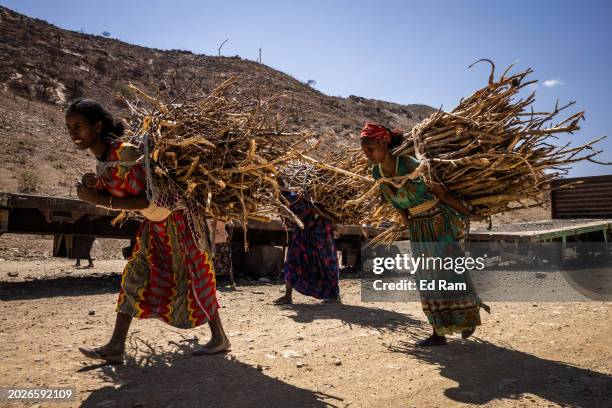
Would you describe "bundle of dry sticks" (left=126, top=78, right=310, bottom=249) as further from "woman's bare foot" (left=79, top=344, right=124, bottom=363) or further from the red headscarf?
"woman's bare foot" (left=79, top=344, right=124, bottom=363)

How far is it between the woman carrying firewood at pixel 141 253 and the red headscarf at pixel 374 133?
1435mm

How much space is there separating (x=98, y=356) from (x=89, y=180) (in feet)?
3.53

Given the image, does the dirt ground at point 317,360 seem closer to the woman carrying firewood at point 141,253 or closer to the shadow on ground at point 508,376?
the shadow on ground at point 508,376

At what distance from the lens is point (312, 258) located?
583 centimetres

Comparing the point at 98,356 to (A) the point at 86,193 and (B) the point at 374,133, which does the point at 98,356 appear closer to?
(A) the point at 86,193

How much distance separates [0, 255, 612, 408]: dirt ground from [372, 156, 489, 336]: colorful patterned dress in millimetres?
259

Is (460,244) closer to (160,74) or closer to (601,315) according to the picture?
(601,315)

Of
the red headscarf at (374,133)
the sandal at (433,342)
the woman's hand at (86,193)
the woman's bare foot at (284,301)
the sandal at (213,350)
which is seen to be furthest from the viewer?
the woman's bare foot at (284,301)

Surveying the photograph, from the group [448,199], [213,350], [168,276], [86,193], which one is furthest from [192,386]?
[448,199]

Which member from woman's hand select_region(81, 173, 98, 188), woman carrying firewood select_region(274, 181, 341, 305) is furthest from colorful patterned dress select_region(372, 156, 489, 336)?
woman carrying firewood select_region(274, 181, 341, 305)

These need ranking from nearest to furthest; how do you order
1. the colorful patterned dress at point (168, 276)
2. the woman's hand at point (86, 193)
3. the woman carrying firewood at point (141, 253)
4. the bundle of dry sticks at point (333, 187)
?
the woman's hand at point (86, 193), the woman carrying firewood at point (141, 253), the colorful patterned dress at point (168, 276), the bundle of dry sticks at point (333, 187)

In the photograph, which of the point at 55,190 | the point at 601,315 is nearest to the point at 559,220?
the point at 601,315

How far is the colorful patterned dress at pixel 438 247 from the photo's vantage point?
11.3 feet

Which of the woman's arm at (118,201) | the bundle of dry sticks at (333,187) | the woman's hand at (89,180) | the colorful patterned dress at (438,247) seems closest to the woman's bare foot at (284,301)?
the bundle of dry sticks at (333,187)
